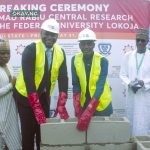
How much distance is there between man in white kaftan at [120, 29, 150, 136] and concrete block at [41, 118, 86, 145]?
1.70 metres

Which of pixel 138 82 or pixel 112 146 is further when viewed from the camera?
pixel 138 82

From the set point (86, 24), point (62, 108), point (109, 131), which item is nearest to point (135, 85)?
point (62, 108)

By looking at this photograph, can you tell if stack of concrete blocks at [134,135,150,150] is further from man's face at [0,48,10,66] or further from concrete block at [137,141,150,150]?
man's face at [0,48,10,66]

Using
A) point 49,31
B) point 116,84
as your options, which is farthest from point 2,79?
point 116,84

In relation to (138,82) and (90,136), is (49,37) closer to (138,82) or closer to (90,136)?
(90,136)

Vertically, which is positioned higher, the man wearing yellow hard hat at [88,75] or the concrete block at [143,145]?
the man wearing yellow hard hat at [88,75]

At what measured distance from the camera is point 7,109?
17.3ft

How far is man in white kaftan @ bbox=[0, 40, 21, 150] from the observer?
17.1 ft

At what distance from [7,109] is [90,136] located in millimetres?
1239

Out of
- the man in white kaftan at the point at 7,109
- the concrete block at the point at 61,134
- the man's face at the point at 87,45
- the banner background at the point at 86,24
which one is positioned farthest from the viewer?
the banner background at the point at 86,24

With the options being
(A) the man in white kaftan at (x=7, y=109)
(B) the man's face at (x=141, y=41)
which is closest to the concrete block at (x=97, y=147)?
(A) the man in white kaftan at (x=7, y=109)

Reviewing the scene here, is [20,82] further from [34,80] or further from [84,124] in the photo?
[84,124]

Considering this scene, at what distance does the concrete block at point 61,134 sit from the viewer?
4453 millimetres

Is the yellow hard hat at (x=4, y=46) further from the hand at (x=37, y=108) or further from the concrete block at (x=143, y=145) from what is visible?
the concrete block at (x=143, y=145)
